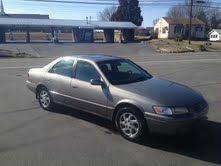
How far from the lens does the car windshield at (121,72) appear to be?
221 inches

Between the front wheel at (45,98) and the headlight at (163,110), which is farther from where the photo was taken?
the front wheel at (45,98)

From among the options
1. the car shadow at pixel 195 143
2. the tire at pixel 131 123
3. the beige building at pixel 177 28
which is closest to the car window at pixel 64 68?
the car shadow at pixel 195 143

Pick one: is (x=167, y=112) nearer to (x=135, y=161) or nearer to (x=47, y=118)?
(x=135, y=161)

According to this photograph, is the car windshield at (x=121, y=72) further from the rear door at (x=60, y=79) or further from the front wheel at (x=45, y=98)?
the front wheel at (x=45, y=98)

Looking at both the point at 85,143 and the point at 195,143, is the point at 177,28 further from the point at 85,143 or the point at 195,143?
the point at 85,143

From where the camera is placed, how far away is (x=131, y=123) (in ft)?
16.4

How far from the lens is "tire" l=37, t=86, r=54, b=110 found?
22.5ft

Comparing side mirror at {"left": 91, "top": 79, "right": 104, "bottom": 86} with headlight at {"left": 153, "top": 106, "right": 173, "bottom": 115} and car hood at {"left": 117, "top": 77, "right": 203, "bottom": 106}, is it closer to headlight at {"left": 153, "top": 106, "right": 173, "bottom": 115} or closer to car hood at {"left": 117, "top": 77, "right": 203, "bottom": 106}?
car hood at {"left": 117, "top": 77, "right": 203, "bottom": 106}

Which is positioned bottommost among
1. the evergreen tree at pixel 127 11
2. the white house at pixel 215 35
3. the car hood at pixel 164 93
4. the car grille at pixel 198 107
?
the car grille at pixel 198 107

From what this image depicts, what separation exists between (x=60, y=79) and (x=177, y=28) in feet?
233

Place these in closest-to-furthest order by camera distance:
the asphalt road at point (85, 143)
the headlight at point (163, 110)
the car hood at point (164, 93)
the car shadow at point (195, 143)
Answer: the asphalt road at point (85, 143)
the car shadow at point (195, 143)
the headlight at point (163, 110)
the car hood at point (164, 93)

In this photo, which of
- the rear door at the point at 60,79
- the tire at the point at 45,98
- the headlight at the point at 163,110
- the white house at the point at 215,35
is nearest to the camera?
the headlight at the point at 163,110

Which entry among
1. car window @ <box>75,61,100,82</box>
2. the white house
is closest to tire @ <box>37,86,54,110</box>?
car window @ <box>75,61,100,82</box>

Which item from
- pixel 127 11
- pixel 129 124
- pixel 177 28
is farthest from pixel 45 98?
pixel 177 28
